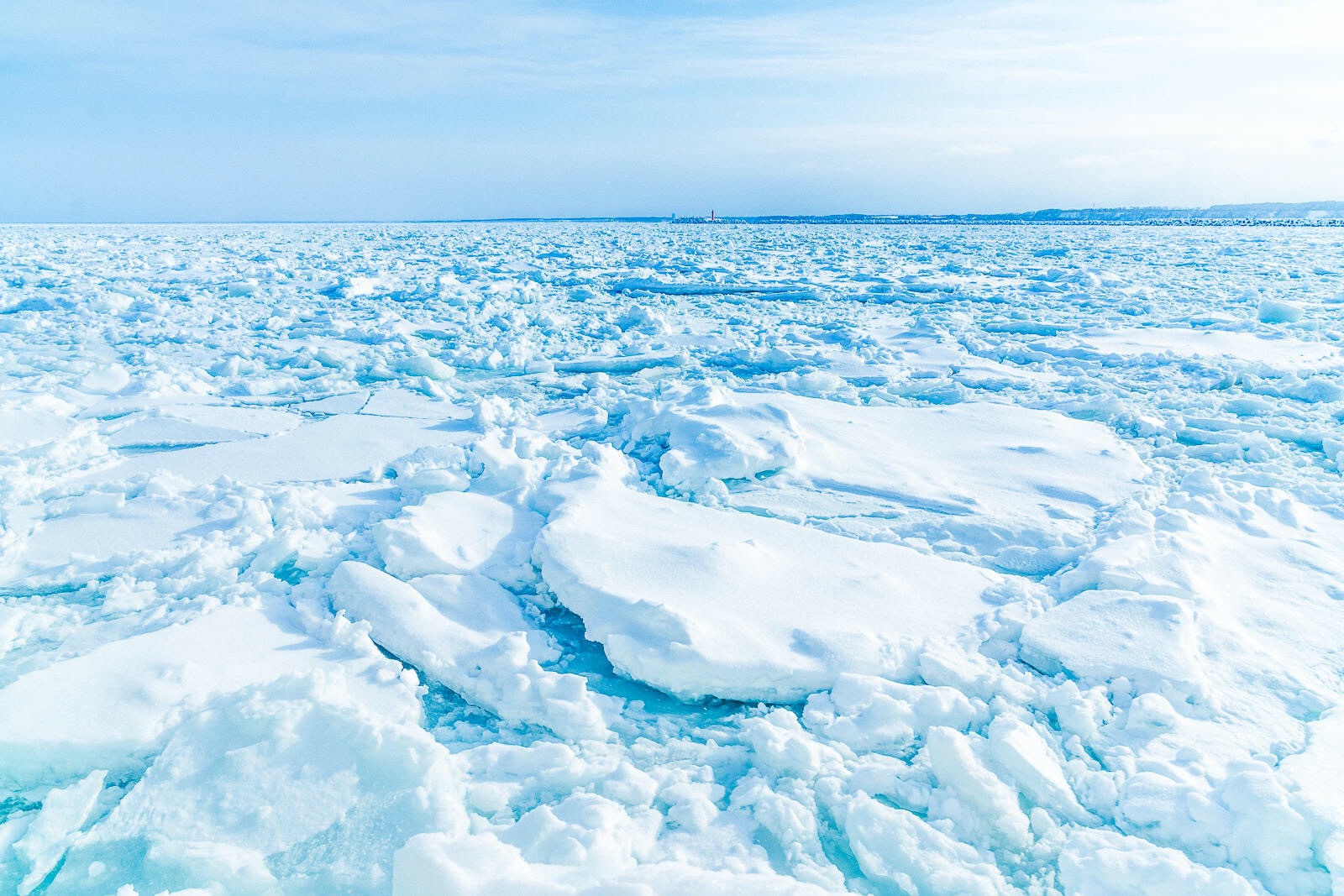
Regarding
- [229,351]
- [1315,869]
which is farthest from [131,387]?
[1315,869]

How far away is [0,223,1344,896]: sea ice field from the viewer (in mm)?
1601

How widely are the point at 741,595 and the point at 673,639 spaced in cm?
38

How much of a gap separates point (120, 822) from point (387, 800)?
522mm

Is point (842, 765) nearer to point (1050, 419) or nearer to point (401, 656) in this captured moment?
point (401, 656)

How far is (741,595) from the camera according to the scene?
2.50 metres

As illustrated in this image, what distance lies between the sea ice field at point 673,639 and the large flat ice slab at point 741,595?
0.05ft

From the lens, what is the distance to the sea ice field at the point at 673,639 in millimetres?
1601

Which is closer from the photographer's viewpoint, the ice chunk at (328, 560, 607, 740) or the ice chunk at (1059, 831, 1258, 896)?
the ice chunk at (1059, 831, 1258, 896)

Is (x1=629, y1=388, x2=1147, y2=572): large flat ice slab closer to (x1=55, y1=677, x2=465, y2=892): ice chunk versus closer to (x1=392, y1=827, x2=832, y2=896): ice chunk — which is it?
(x1=392, y1=827, x2=832, y2=896): ice chunk


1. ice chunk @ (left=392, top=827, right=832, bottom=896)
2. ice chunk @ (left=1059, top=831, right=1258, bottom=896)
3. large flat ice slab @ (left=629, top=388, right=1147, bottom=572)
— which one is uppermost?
large flat ice slab @ (left=629, top=388, right=1147, bottom=572)

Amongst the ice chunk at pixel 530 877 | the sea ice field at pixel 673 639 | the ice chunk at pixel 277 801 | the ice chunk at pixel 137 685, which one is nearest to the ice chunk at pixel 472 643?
the sea ice field at pixel 673 639

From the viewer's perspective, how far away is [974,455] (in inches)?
160

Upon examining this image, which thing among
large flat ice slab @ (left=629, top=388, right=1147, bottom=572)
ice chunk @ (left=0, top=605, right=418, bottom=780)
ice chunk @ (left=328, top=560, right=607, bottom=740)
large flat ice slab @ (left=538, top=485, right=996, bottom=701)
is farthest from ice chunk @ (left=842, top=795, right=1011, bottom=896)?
large flat ice slab @ (left=629, top=388, right=1147, bottom=572)

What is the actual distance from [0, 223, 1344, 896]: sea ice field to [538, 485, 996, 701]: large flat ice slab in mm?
15
